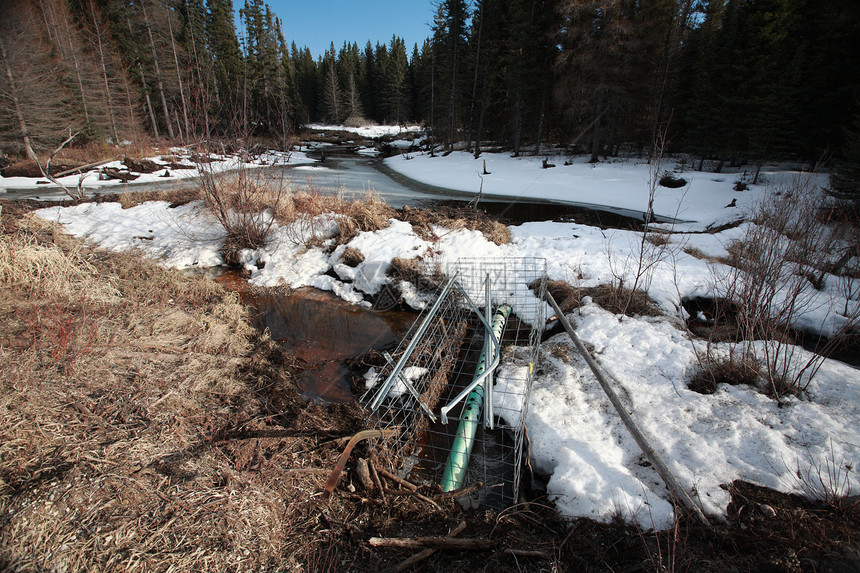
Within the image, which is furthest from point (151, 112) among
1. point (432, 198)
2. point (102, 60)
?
point (432, 198)

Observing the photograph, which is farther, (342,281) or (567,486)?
(342,281)

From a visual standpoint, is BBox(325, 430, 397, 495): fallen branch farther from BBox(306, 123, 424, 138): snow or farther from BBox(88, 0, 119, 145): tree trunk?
BBox(306, 123, 424, 138): snow

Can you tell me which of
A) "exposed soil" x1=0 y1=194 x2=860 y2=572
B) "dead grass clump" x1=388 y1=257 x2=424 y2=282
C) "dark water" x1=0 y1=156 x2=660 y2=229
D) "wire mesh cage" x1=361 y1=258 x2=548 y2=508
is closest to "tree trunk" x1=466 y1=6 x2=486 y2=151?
"dark water" x1=0 y1=156 x2=660 y2=229

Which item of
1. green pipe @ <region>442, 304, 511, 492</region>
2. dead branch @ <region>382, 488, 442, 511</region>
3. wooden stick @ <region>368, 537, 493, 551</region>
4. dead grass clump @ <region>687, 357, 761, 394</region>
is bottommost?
green pipe @ <region>442, 304, 511, 492</region>

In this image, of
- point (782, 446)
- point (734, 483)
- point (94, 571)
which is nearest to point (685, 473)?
point (734, 483)

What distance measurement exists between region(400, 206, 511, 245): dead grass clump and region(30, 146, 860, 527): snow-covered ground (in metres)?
0.25

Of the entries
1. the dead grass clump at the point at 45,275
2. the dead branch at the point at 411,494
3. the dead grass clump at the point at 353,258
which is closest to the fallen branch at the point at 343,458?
the dead branch at the point at 411,494

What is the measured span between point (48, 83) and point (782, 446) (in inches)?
1173

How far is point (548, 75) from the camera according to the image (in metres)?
22.3

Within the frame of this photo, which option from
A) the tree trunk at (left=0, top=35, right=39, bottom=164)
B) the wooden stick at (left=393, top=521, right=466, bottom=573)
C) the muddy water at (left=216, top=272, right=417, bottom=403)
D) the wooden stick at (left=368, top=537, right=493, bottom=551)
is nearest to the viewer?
the wooden stick at (left=393, top=521, right=466, bottom=573)

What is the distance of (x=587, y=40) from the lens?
61.6ft

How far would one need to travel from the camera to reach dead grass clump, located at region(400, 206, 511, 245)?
26.3ft

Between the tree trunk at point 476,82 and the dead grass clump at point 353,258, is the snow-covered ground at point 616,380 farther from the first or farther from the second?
the tree trunk at point 476,82

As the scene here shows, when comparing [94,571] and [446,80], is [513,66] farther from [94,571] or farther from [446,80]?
[94,571]
